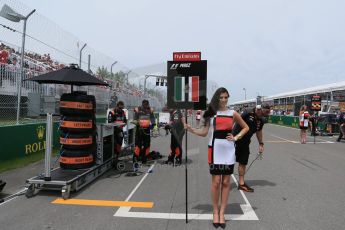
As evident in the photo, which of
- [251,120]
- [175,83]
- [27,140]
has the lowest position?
[27,140]

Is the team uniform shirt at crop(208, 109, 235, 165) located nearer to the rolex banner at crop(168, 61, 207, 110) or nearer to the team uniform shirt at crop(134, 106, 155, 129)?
the rolex banner at crop(168, 61, 207, 110)

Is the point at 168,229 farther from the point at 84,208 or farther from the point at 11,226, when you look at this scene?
the point at 11,226

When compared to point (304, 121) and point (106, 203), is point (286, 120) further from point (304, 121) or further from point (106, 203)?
point (106, 203)

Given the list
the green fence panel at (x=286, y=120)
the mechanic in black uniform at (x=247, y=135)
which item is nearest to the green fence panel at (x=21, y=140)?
the mechanic in black uniform at (x=247, y=135)

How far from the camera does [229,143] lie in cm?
477

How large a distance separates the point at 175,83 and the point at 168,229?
2.05 meters

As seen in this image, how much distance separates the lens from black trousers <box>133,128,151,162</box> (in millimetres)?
9730

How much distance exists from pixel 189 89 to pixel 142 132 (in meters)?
4.80

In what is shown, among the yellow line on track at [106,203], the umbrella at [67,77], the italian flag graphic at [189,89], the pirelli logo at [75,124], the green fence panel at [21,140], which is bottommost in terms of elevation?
the yellow line on track at [106,203]

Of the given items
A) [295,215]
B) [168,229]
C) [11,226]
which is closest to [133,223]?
[168,229]

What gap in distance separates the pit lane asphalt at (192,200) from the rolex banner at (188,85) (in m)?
1.67

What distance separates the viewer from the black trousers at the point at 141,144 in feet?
31.9

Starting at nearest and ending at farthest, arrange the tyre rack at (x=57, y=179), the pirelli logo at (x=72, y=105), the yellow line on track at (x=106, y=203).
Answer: the yellow line on track at (x=106, y=203) < the tyre rack at (x=57, y=179) < the pirelli logo at (x=72, y=105)

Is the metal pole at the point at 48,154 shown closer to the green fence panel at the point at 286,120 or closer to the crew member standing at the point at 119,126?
the crew member standing at the point at 119,126
